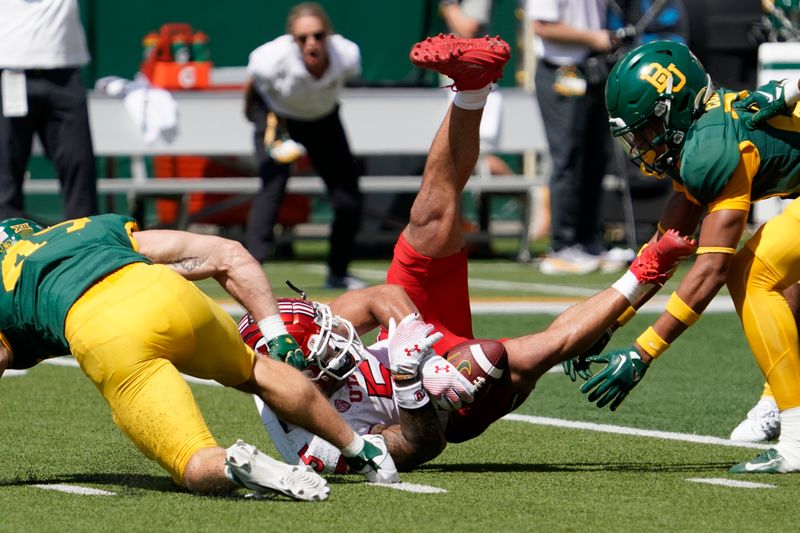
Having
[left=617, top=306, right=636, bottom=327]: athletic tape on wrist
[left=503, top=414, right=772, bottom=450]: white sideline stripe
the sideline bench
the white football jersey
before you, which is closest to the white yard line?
[left=503, top=414, right=772, bottom=450]: white sideline stripe

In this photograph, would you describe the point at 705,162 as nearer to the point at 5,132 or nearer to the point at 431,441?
the point at 431,441

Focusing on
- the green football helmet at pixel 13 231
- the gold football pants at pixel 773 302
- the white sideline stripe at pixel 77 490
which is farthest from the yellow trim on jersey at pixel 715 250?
the green football helmet at pixel 13 231

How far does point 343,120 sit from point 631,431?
24.7 ft

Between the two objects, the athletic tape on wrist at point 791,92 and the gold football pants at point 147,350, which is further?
the athletic tape on wrist at point 791,92

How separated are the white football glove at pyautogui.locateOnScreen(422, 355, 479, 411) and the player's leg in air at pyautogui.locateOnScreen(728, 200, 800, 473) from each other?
0.92m

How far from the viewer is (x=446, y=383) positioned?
15.9 feet

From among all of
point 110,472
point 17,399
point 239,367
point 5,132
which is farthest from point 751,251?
point 5,132

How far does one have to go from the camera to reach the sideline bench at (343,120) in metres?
12.9

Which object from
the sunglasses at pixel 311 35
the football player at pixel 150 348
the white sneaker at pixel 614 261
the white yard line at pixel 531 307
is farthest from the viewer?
the white sneaker at pixel 614 261

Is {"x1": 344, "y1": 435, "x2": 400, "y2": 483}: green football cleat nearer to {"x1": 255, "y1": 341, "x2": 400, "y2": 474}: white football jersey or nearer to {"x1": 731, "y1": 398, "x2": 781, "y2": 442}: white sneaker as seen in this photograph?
{"x1": 255, "y1": 341, "x2": 400, "y2": 474}: white football jersey

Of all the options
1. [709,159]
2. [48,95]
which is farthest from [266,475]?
[48,95]

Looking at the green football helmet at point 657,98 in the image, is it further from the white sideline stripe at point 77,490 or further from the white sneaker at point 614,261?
the white sneaker at point 614,261

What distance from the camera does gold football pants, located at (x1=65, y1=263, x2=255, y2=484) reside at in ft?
14.7

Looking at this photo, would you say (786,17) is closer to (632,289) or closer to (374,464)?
(632,289)
